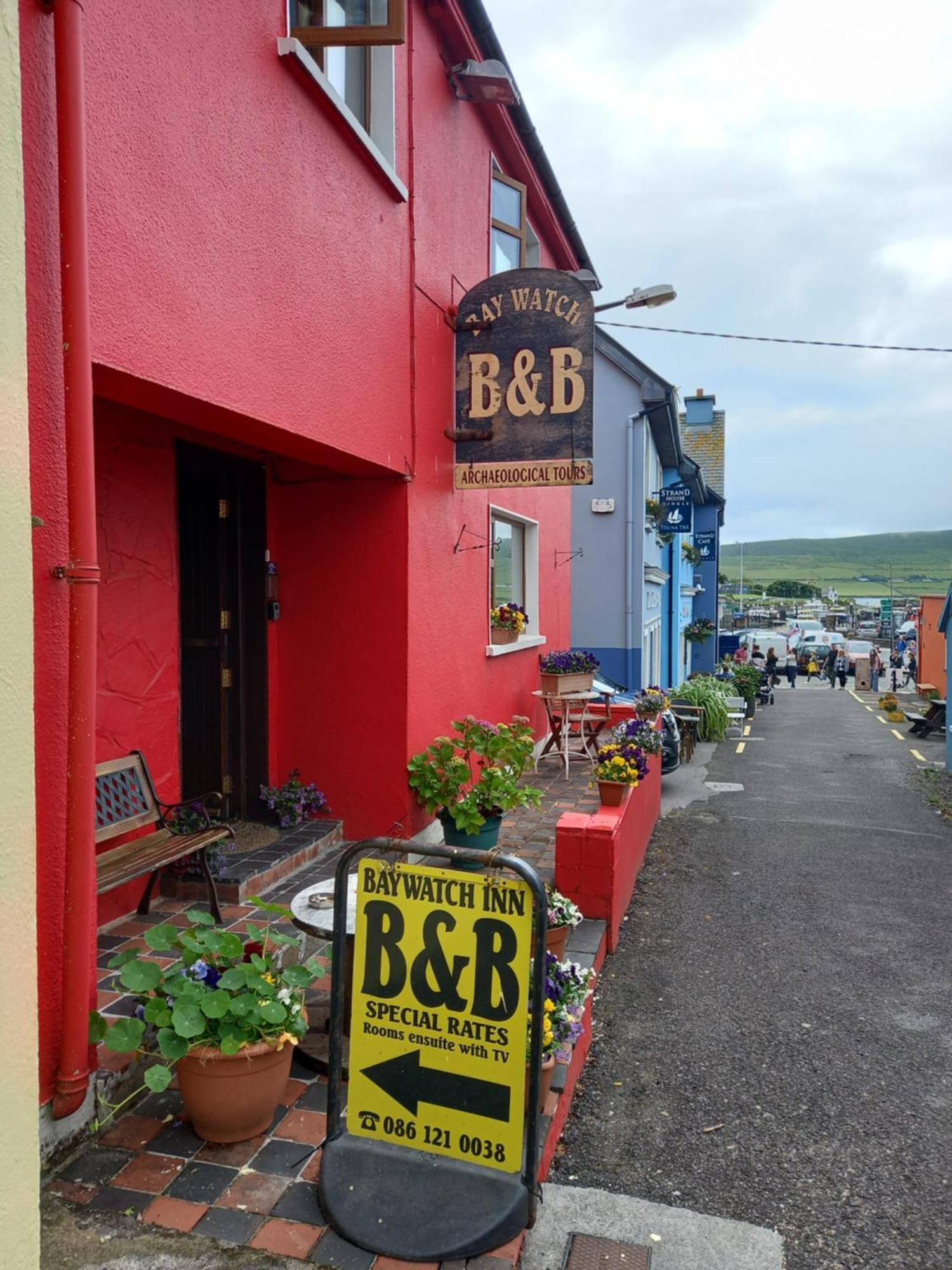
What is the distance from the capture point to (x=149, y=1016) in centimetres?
281

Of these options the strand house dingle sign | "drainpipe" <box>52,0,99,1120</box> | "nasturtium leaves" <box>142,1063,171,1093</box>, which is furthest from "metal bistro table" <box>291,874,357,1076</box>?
the strand house dingle sign

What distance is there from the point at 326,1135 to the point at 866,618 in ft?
336

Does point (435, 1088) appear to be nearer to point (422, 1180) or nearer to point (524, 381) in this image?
point (422, 1180)

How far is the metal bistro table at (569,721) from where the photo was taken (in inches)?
376

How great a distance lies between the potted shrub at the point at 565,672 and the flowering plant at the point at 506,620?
1080mm

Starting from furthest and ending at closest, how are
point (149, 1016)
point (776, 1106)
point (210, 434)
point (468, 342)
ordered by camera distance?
point (468, 342)
point (210, 434)
point (776, 1106)
point (149, 1016)

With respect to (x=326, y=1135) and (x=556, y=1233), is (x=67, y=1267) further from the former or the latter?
(x=556, y=1233)

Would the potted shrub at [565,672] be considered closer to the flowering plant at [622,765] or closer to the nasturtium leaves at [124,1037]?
the flowering plant at [622,765]

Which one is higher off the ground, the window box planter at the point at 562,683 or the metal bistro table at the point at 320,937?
the window box planter at the point at 562,683

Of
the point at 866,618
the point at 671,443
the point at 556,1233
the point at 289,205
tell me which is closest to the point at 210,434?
the point at 289,205

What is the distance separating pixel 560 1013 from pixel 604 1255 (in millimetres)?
757

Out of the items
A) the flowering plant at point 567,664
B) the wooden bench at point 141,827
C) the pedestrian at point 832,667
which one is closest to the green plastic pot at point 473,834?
the wooden bench at point 141,827

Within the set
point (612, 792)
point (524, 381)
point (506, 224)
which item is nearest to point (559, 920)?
point (612, 792)

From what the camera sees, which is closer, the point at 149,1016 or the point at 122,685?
the point at 149,1016
